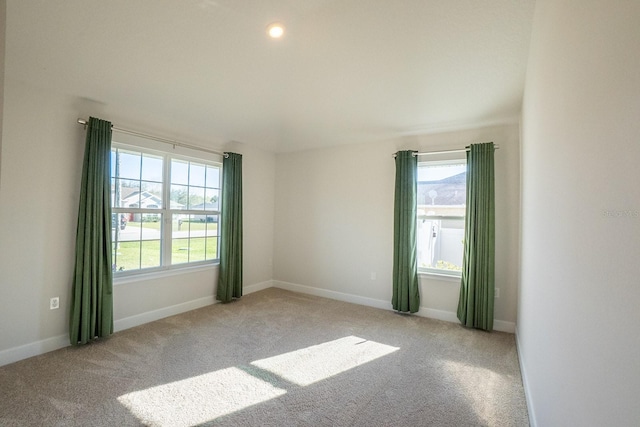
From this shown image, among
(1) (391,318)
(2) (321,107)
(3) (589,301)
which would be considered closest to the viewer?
(3) (589,301)

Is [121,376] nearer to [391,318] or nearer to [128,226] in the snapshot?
[128,226]

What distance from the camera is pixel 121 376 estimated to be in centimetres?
230

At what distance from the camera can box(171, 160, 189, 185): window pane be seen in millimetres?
3770

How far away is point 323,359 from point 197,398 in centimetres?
109

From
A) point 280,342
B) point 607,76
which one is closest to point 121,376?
point 280,342

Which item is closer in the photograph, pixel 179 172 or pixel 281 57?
pixel 281 57

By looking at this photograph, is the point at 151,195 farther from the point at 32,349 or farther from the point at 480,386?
the point at 480,386

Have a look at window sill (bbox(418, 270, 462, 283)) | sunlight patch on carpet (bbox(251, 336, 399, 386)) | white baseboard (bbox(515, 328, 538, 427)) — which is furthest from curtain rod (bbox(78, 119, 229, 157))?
white baseboard (bbox(515, 328, 538, 427))

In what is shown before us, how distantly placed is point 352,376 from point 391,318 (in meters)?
1.50

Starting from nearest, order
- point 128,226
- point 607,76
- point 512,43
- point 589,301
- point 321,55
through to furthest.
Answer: point 607,76, point 589,301, point 512,43, point 321,55, point 128,226

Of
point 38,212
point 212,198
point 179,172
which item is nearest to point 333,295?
point 212,198

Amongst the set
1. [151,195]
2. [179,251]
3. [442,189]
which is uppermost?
[442,189]

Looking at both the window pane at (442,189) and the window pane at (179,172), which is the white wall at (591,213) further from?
the window pane at (179,172)

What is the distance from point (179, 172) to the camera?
12.6ft
